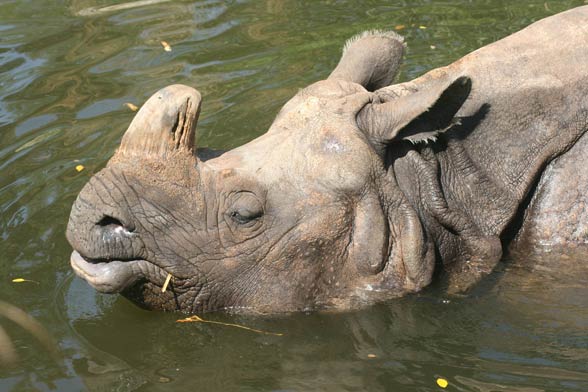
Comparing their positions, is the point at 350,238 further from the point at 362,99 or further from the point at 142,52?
the point at 142,52

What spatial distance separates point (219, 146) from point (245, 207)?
351 centimetres

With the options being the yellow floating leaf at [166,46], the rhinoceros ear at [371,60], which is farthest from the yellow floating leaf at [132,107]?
the rhinoceros ear at [371,60]

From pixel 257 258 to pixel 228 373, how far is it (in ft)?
2.54

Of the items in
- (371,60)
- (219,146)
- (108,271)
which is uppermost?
(371,60)

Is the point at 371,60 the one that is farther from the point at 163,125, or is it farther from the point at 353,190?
the point at 163,125

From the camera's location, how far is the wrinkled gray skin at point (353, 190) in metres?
7.14

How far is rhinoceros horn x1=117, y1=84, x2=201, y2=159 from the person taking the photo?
7.04 m

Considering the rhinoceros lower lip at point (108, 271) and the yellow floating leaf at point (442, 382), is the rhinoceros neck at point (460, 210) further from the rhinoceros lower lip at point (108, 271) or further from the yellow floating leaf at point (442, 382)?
the rhinoceros lower lip at point (108, 271)

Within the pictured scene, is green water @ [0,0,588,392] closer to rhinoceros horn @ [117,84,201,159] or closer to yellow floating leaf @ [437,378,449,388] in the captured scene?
yellow floating leaf @ [437,378,449,388]

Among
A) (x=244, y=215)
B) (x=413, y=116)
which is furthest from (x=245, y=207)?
(x=413, y=116)

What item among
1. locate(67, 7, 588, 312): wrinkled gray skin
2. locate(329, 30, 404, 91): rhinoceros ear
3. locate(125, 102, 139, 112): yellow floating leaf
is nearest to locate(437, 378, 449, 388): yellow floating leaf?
locate(67, 7, 588, 312): wrinkled gray skin

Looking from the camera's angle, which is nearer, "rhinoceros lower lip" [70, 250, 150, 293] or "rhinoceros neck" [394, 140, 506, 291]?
"rhinoceros lower lip" [70, 250, 150, 293]

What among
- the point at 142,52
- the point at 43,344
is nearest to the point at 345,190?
the point at 43,344

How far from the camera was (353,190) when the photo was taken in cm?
737
